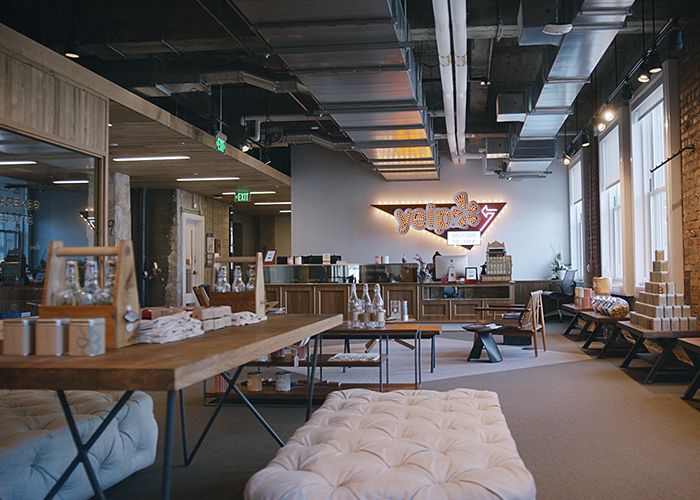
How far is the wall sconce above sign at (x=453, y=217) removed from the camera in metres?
14.9

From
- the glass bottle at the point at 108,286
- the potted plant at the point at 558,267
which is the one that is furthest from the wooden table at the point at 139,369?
the potted plant at the point at 558,267

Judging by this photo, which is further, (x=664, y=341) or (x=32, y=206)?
(x=664, y=341)

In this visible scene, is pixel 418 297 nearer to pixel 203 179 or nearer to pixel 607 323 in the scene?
pixel 607 323

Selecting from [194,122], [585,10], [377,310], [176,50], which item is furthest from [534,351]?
[194,122]

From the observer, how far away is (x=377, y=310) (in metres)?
6.75

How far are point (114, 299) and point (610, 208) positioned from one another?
35.8 feet

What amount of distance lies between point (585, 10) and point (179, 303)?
449 inches

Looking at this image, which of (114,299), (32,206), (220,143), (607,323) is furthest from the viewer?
(220,143)

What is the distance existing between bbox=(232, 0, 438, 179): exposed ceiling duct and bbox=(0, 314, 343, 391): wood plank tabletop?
3751 millimetres

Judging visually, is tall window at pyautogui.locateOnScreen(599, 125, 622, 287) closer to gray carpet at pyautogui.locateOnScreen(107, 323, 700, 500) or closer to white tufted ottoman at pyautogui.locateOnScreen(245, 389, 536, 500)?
gray carpet at pyautogui.locateOnScreen(107, 323, 700, 500)

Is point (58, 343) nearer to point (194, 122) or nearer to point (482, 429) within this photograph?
point (482, 429)

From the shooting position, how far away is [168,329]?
253 centimetres

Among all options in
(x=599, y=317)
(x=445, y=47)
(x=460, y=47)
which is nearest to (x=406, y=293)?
(x=599, y=317)

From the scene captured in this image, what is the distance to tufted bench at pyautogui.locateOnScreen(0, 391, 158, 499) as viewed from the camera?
9.48 ft
